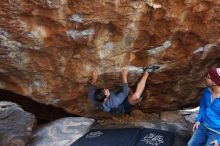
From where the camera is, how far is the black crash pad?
4609 millimetres

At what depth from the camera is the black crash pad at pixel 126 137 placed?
4.61m

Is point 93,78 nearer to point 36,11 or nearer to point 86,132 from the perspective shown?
point 86,132

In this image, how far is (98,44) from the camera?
4344 mm

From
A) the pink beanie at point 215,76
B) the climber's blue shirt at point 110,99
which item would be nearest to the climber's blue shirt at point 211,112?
the pink beanie at point 215,76

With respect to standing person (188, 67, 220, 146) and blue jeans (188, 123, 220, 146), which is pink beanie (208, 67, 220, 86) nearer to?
standing person (188, 67, 220, 146)

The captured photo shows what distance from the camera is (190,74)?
509 cm

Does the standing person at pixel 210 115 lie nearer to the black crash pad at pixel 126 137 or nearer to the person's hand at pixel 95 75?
the black crash pad at pixel 126 137

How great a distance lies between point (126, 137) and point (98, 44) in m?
1.28

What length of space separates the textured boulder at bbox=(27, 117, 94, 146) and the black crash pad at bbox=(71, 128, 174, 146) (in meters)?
0.13

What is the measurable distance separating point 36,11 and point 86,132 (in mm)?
1829

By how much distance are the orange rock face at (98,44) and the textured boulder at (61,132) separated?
0.20 meters

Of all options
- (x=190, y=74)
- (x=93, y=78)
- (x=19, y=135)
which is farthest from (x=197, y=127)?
(x=19, y=135)

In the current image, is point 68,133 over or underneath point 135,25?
underneath

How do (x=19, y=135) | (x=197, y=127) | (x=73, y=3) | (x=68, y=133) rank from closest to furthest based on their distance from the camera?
(x=73, y=3) < (x=197, y=127) < (x=19, y=135) < (x=68, y=133)
